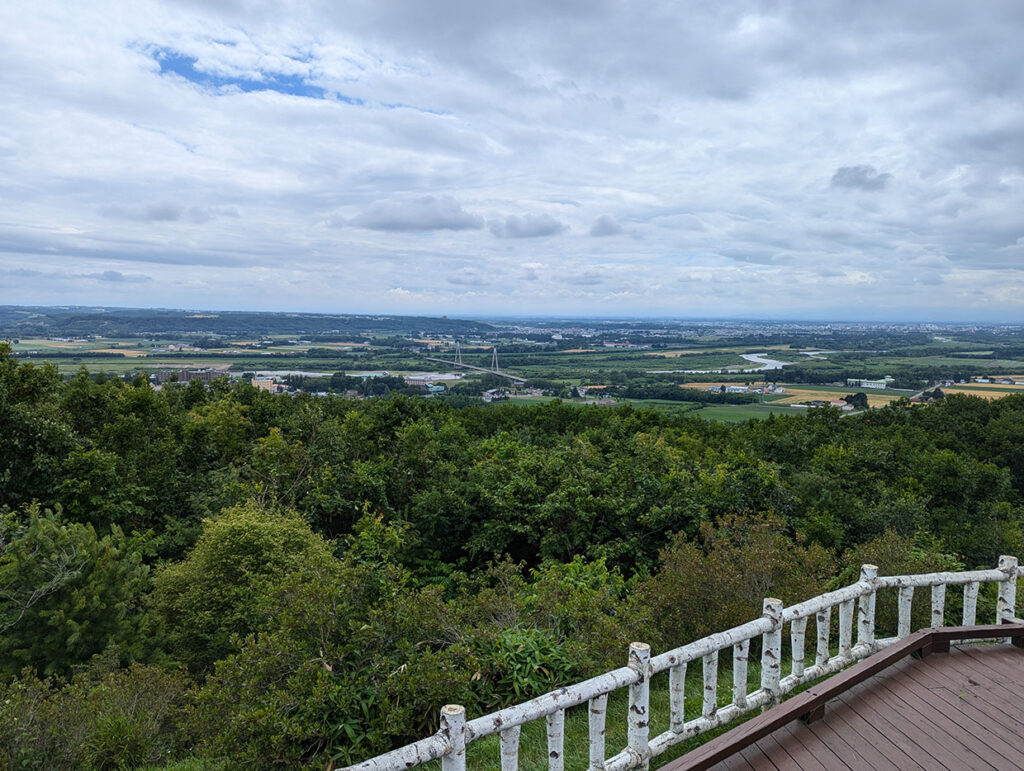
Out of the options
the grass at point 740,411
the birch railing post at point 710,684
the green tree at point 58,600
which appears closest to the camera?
the birch railing post at point 710,684

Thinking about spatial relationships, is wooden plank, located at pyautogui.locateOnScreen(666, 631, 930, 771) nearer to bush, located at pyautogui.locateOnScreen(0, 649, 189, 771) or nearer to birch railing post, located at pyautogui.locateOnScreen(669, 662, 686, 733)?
birch railing post, located at pyautogui.locateOnScreen(669, 662, 686, 733)

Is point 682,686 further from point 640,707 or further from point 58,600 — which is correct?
point 58,600

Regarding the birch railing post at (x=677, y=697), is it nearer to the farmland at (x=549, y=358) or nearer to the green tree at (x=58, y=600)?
the green tree at (x=58, y=600)

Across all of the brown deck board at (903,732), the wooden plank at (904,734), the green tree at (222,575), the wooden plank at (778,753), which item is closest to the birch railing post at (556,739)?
the wooden plank at (778,753)

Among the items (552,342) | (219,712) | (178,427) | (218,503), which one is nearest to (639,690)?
(219,712)

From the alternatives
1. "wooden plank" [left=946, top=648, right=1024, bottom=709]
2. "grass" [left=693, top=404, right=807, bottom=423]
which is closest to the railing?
"wooden plank" [left=946, top=648, right=1024, bottom=709]

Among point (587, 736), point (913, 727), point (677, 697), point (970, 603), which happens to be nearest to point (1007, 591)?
point (970, 603)
